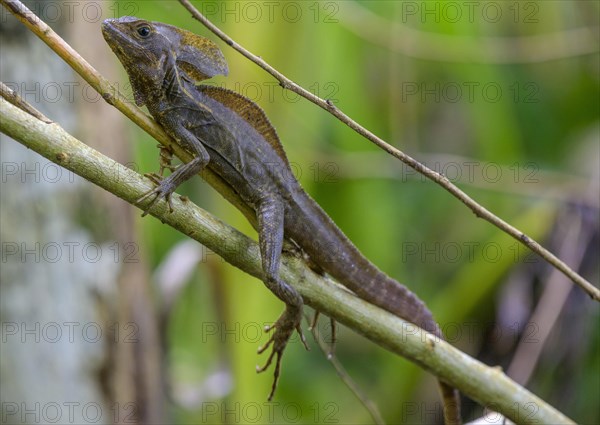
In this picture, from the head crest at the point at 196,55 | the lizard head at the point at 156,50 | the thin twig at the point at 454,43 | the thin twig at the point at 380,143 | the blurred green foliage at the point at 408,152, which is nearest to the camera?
the thin twig at the point at 380,143

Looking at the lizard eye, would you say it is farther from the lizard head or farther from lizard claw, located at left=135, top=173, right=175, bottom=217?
lizard claw, located at left=135, top=173, right=175, bottom=217

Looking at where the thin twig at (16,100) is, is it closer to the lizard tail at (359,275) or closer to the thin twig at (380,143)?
the thin twig at (380,143)

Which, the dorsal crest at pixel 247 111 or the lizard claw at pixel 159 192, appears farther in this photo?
the dorsal crest at pixel 247 111

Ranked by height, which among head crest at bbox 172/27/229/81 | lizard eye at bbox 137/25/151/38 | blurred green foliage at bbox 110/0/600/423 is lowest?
blurred green foliage at bbox 110/0/600/423

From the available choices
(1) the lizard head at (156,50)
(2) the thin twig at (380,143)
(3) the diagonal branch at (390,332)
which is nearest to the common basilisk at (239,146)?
(1) the lizard head at (156,50)

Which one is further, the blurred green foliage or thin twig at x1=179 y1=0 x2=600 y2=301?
the blurred green foliage

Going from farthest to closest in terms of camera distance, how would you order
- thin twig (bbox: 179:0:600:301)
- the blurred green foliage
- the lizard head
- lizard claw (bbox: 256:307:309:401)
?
1. the blurred green foliage
2. the lizard head
3. lizard claw (bbox: 256:307:309:401)
4. thin twig (bbox: 179:0:600:301)

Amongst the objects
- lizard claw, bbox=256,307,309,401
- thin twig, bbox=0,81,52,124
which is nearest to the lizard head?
thin twig, bbox=0,81,52,124

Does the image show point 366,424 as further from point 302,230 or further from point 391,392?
point 302,230
